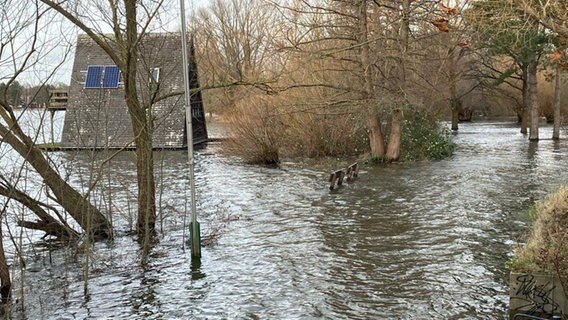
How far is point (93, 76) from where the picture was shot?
33938 millimetres

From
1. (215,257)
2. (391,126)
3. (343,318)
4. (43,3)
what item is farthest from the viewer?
(391,126)

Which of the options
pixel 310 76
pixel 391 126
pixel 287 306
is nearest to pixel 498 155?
pixel 391 126

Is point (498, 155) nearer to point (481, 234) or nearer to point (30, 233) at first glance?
point (481, 234)

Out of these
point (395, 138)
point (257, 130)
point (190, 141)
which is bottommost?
point (395, 138)

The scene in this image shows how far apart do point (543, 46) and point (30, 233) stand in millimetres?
22443

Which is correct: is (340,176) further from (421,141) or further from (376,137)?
(421,141)

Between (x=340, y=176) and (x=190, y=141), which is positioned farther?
(x=340, y=176)

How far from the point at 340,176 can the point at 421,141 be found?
341 inches

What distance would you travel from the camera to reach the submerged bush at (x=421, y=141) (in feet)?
80.8

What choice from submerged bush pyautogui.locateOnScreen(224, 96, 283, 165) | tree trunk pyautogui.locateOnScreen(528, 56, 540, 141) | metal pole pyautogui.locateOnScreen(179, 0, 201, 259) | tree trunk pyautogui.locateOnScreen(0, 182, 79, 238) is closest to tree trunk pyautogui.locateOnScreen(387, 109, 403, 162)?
submerged bush pyautogui.locateOnScreen(224, 96, 283, 165)

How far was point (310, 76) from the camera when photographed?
81.9ft

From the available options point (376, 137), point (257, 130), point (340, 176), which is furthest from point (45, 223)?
point (376, 137)

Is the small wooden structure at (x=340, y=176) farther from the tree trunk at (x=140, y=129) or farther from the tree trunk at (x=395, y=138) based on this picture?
the tree trunk at (x=140, y=129)

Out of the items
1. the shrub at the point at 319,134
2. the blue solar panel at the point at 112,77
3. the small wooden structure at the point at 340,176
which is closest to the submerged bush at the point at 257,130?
the shrub at the point at 319,134
